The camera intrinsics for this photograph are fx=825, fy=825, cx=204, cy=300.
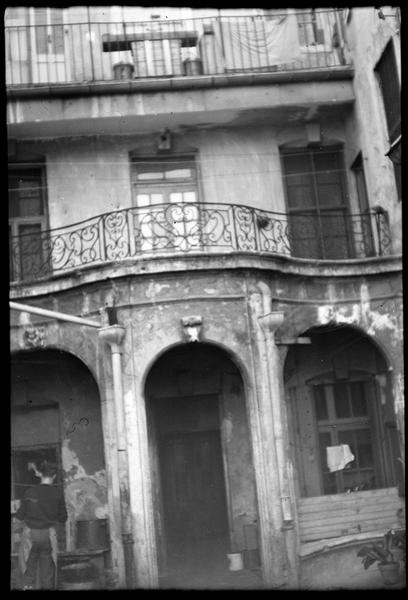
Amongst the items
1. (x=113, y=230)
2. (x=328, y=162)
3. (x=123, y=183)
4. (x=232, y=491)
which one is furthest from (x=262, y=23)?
(x=232, y=491)

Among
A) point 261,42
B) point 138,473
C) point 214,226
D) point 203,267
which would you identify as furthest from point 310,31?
point 138,473

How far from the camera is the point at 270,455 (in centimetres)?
1277

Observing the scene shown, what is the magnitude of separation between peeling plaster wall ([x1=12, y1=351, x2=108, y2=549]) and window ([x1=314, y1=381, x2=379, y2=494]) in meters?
4.17

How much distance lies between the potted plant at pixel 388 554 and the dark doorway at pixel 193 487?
3612mm

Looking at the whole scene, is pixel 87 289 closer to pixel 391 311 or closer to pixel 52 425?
pixel 52 425

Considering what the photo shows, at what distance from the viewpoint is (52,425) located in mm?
15523

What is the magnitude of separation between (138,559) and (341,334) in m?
5.72

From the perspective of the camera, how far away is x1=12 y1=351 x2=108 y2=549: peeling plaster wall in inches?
592

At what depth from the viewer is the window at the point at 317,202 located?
1592 cm

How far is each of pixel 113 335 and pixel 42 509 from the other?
9.52 feet

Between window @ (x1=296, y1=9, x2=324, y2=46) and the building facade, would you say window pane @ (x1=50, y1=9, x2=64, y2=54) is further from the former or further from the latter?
window @ (x1=296, y1=9, x2=324, y2=46)

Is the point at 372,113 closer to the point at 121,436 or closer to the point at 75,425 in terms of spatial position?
the point at 121,436

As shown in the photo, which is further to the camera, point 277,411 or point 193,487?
point 193,487

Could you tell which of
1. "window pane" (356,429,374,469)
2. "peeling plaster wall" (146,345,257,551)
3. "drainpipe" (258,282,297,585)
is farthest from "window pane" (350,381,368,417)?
"drainpipe" (258,282,297,585)
